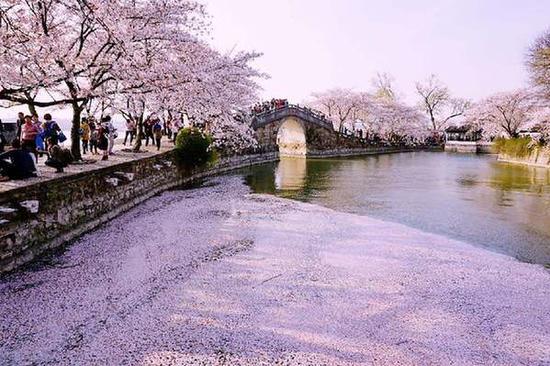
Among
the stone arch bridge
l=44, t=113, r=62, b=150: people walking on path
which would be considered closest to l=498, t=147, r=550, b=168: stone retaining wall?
the stone arch bridge

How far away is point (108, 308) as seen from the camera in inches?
248

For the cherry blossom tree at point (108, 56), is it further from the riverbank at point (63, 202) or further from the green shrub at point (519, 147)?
the green shrub at point (519, 147)

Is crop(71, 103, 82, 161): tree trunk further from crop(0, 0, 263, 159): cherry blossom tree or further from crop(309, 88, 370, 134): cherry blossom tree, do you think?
crop(309, 88, 370, 134): cherry blossom tree

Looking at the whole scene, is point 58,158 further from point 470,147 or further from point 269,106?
point 470,147

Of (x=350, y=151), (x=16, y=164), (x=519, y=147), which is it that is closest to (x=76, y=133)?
(x=16, y=164)

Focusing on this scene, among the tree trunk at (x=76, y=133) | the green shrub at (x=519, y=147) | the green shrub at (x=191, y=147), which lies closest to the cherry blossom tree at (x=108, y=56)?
the tree trunk at (x=76, y=133)

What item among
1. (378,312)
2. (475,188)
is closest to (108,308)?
(378,312)

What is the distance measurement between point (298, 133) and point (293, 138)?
48.4 inches

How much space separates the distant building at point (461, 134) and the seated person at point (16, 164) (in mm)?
64734

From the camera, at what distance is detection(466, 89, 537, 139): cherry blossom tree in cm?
4631

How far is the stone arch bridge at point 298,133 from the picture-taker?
35.2 m

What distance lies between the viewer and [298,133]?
42156mm

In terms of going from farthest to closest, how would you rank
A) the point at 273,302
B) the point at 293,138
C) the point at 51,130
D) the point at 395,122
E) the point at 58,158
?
the point at 395,122
the point at 293,138
the point at 51,130
the point at 58,158
the point at 273,302

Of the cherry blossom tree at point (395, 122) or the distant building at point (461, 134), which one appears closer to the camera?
the cherry blossom tree at point (395, 122)
